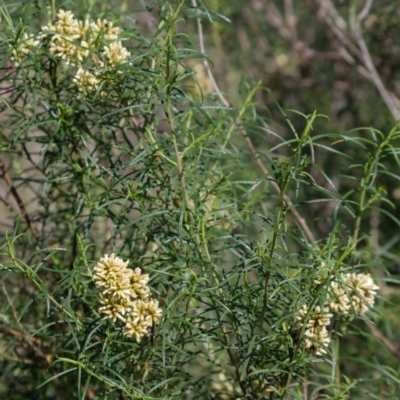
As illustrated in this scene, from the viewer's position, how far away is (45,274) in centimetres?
101

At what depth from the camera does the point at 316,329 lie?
26.7 inches

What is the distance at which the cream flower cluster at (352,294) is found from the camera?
2.32 feet

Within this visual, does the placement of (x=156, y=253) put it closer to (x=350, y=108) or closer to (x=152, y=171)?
(x=152, y=171)

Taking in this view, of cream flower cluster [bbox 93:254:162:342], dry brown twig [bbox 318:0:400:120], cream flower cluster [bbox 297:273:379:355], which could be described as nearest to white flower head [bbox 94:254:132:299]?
→ cream flower cluster [bbox 93:254:162:342]

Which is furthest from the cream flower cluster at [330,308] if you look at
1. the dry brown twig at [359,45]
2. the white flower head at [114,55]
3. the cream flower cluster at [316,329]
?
the dry brown twig at [359,45]

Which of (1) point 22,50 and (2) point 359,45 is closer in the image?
(1) point 22,50

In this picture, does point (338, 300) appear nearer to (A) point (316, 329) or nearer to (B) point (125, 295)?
(A) point (316, 329)

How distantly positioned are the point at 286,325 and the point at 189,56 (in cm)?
30

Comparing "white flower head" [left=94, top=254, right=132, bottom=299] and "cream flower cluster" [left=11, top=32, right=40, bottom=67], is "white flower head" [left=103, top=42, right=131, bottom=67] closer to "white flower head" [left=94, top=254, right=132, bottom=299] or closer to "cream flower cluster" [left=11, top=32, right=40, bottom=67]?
"cream flower cluster" [left=11, top=32, right=40, bottom=67]

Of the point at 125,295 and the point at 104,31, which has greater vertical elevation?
the point at 104,31

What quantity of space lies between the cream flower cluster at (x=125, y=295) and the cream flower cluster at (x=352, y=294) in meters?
0.19

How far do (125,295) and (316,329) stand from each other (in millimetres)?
203

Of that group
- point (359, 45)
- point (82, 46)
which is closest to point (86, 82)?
point (82, 46)

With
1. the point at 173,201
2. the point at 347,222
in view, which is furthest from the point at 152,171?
the point at 347,222
